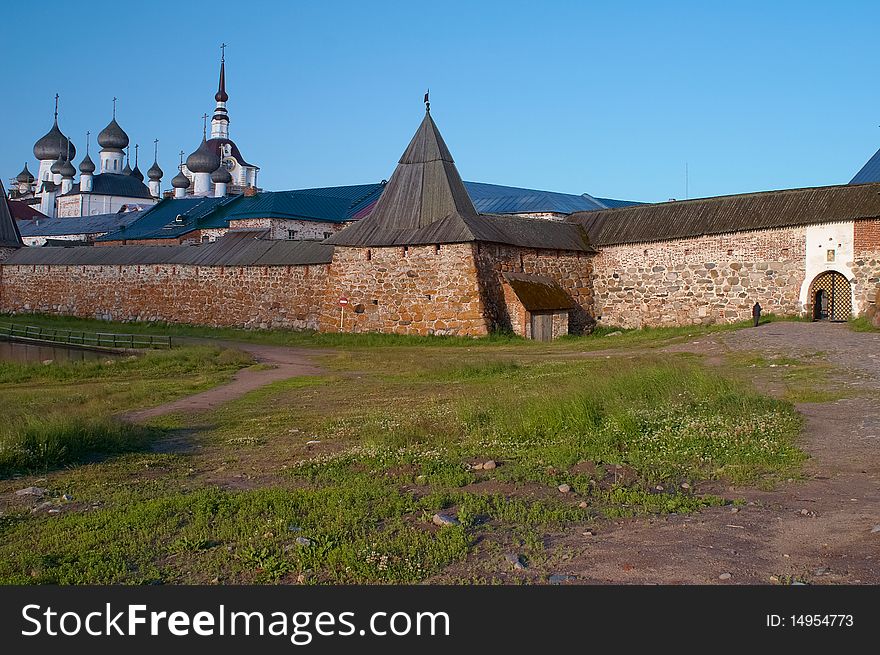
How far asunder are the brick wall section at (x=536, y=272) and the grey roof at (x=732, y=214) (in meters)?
1.30

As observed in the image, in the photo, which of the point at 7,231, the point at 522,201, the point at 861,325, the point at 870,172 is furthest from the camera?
the point at 522,201

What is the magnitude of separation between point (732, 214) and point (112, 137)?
75303mm

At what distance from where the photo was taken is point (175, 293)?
3192 cm

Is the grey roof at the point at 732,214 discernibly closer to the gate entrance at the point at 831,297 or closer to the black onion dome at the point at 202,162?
the gate entrance at the point at 831,297

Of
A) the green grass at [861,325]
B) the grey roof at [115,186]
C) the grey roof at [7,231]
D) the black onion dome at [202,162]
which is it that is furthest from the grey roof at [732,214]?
the grey roof at [115,186]

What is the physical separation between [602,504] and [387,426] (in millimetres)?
4112

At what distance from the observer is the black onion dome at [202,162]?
3199 inches

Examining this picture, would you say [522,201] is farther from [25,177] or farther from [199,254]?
[25,177]

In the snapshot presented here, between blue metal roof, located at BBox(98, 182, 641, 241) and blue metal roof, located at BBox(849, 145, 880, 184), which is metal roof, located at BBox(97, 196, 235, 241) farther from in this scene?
blue metal roof, located at BBox(849, 145, 880, 184)

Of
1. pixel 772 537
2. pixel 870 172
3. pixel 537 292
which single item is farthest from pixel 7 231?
pixel 772 537

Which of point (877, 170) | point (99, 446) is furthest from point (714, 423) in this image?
point (877, 170)

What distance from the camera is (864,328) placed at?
2044cm

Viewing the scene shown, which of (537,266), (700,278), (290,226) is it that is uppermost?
(290,226)

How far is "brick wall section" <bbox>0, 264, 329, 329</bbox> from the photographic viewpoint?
95.2 feet
